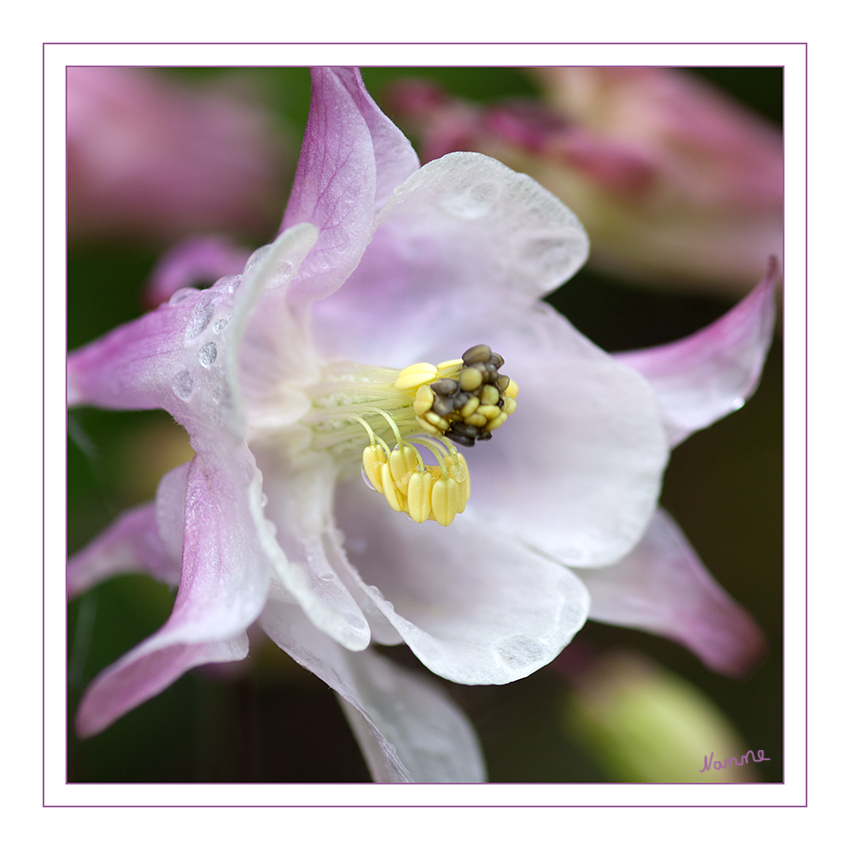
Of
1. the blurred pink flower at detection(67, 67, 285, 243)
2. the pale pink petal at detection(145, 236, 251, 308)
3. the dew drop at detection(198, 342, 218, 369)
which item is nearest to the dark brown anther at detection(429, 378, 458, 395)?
the dew drop at detection(198, 342, 218, 369)

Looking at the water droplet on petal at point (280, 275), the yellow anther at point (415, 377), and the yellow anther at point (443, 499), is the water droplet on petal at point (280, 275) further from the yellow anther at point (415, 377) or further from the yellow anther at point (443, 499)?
the yellow anther at point (443, 499)

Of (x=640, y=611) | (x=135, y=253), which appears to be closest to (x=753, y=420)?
(x=640, y=611)

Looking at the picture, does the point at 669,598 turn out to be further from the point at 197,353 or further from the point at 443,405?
the point at 197,353

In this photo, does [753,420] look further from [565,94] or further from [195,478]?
[195,478]

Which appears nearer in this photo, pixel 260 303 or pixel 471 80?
pixel 260 303

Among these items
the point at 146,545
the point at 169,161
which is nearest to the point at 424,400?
the point at 146,545
